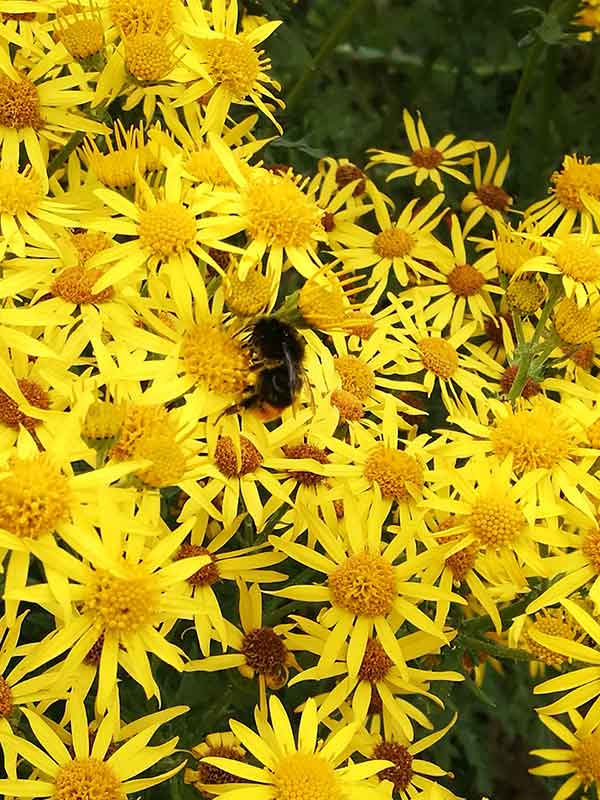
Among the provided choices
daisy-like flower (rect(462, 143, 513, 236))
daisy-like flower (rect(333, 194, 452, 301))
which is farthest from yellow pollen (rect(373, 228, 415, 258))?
daisy-like flower (rect(462, 143, 513, 236))

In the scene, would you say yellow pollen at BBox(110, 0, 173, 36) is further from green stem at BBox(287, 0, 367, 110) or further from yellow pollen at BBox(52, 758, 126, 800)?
yellow pollen at BBox(52, 758, 126, 800)

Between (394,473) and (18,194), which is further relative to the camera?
(394,473)

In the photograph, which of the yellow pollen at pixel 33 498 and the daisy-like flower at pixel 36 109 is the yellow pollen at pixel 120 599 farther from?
the daisy-like flower at pixel 36 109

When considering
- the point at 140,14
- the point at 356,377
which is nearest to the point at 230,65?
the point at 140,14

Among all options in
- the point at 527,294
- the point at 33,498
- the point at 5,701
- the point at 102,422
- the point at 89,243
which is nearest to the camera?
the point at 33,498

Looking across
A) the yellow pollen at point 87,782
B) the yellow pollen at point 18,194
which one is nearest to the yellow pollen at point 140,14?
the yellow pollen at point 18,194

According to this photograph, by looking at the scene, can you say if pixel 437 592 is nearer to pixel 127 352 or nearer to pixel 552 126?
pixel 127 352

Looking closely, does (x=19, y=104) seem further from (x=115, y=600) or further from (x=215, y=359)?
(x=115, y=600)

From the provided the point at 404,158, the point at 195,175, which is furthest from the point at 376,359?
the point at 404,158

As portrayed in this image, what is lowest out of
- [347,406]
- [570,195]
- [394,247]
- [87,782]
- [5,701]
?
[87,782]
